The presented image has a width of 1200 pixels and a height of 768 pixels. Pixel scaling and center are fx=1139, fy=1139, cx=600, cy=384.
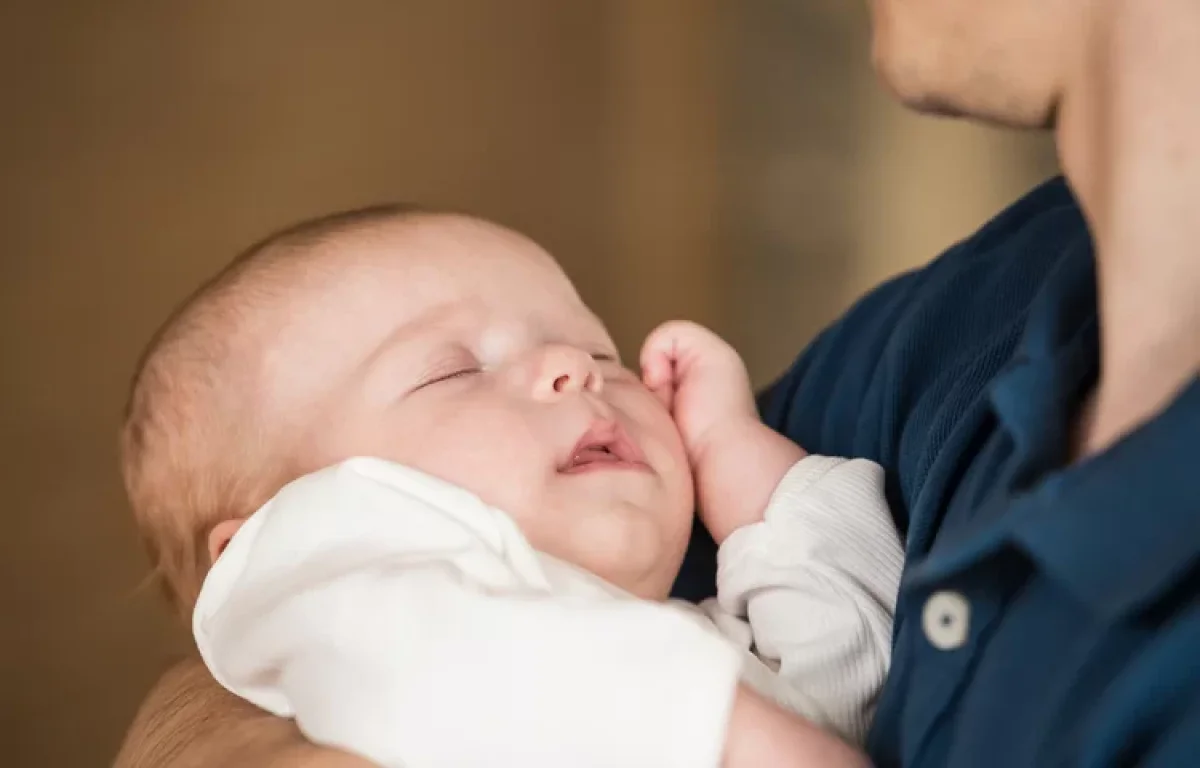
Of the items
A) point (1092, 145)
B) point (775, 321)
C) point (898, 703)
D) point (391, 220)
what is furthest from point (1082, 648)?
point (775, 321)

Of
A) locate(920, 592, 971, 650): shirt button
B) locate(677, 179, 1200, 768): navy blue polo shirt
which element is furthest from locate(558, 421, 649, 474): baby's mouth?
locate(920, 592, 971, 650): shirt button

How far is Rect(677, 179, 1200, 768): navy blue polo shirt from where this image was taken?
0.46 m

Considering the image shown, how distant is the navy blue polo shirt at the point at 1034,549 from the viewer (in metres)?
0.46

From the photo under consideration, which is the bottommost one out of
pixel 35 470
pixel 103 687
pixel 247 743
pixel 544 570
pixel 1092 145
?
pixel 103 687

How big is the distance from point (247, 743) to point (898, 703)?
0.42m

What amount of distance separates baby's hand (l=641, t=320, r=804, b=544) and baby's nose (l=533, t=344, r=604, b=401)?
127 millimetres

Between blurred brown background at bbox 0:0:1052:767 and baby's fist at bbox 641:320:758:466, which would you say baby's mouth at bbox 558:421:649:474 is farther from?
blurred brown background at bbox 0:0:1052:767

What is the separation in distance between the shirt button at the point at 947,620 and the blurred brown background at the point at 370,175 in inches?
47.2

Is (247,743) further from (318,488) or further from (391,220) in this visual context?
(391,220)

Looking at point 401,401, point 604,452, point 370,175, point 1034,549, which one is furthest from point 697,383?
point 370,175

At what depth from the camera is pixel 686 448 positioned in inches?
39.0

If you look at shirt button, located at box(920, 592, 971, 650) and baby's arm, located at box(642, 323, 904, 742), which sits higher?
shirt button, located at box(920, 592, 971, 650)

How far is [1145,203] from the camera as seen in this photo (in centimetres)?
55

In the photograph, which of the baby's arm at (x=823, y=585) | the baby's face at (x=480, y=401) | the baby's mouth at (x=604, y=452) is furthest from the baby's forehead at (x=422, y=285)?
the baby's arm at (x=823, y=585)
